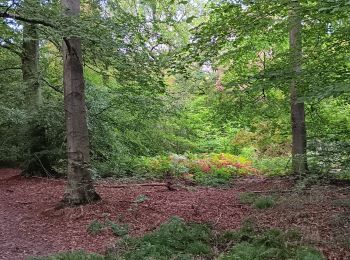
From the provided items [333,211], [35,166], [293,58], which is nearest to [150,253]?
[333,211]

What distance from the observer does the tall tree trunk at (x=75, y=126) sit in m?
7.88

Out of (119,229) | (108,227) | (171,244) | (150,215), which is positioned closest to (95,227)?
(108,227)

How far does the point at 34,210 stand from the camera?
325 inches

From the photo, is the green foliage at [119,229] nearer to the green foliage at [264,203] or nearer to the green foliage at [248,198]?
the green foliage at [264,203]

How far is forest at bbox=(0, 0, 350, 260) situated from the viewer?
229 inches

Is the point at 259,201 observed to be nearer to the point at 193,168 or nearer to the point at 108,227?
the point at 108,227

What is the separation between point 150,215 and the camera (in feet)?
24.9

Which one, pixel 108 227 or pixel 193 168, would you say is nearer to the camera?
pixel 108 227

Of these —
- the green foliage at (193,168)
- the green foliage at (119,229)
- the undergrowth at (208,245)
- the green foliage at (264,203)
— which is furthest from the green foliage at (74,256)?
the green foliage at (193,168)

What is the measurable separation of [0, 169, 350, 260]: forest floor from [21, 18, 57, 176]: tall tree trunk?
98.4 inches

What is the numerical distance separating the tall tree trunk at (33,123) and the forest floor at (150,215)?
2499 millimetres

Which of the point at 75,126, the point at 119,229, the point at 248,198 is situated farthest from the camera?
the point at 248,198

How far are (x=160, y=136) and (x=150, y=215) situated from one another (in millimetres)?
7251

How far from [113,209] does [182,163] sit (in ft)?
25.3
